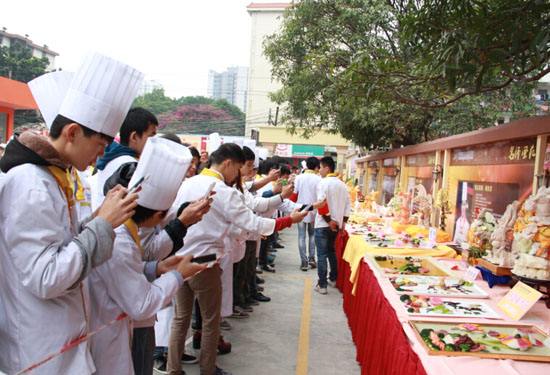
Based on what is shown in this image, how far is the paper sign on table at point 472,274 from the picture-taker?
125 inches

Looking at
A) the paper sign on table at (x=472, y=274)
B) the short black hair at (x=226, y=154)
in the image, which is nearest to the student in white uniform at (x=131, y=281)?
the short black hair at (x=226, y=154)

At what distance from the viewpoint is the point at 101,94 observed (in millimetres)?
1549

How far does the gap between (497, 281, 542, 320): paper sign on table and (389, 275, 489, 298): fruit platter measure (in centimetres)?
22

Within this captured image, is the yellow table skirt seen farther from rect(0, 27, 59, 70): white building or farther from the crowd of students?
rect(0, 27, 59, 70): white building

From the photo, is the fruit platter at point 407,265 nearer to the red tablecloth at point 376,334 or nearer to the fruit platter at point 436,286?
the red tablecloth at point 376,334

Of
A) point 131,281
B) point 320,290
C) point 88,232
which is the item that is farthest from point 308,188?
point 88,232

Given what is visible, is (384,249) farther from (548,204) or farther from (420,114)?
(420,114)

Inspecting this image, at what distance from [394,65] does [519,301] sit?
80.3 inches

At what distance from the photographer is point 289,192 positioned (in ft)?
13.3

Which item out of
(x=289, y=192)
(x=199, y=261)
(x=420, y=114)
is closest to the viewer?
(x=199, y=261)

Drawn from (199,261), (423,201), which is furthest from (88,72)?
(423,201)

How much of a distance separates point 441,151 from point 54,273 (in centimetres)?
502

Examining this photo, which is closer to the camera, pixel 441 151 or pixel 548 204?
pixel 548 204

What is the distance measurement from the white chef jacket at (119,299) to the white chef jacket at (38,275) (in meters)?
0.21
